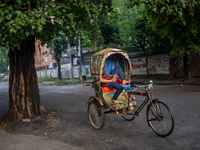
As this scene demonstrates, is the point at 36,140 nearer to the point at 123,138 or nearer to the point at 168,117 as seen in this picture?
the point at 123,138

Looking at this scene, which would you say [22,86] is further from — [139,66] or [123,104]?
[139,66]

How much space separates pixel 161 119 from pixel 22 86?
4371 mm

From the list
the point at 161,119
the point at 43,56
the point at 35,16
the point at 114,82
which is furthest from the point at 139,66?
the point at 43,56

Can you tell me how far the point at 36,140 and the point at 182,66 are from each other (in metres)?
16.9

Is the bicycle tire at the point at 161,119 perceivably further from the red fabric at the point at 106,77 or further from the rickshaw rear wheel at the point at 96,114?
the red fabric at the point at 106,77

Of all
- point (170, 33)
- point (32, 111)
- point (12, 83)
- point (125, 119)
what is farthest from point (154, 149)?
point (170, 33)

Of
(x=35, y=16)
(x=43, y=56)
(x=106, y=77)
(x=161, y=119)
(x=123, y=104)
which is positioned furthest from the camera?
(x=43, y=56)

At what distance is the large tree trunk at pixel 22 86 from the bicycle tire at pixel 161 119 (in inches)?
150

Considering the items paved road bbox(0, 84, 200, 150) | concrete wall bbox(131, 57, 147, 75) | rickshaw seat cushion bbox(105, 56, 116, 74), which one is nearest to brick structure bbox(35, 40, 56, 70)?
concrete wall bbox(131, 57, 147, 75)

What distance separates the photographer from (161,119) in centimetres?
397

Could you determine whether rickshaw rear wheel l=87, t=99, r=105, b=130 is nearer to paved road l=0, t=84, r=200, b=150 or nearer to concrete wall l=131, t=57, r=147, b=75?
paved road l=0, t=84, r=200, b=150

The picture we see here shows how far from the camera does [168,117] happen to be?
3.83 metres

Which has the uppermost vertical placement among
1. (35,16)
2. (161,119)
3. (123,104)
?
(35,16)

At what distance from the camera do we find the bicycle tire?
3826 mm
